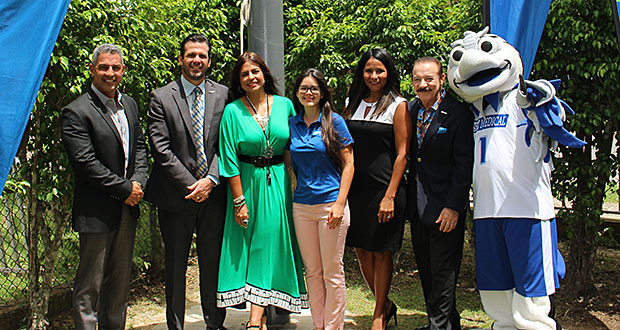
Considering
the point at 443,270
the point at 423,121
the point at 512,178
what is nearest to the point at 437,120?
the point at 423,121

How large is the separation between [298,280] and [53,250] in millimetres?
1959

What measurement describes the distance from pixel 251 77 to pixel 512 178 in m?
1.81

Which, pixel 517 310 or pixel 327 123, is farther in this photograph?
pixel 327 123

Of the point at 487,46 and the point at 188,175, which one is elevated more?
the point at 487,46

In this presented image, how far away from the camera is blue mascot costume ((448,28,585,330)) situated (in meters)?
3.43

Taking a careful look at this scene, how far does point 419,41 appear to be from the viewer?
552 cm

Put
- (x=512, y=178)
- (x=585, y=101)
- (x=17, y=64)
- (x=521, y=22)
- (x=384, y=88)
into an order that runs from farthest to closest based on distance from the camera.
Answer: (x=585, y=101)
(x=384, y=88)
(x=521, y=22)
(x=512, y=178)
(x=17, y=64)

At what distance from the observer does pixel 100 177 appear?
3.57 m

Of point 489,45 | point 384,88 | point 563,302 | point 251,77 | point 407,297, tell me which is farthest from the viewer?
point 407,297

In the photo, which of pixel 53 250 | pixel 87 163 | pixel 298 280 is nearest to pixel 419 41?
pixel 298 280

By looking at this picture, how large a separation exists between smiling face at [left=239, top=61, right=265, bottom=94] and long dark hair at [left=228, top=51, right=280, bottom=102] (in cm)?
3

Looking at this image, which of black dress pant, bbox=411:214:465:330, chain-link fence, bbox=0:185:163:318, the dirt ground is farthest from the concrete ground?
black dress pant, bbox=411:214:465:330

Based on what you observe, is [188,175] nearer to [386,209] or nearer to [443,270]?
[386,209]

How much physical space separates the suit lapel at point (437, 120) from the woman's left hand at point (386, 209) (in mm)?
450
